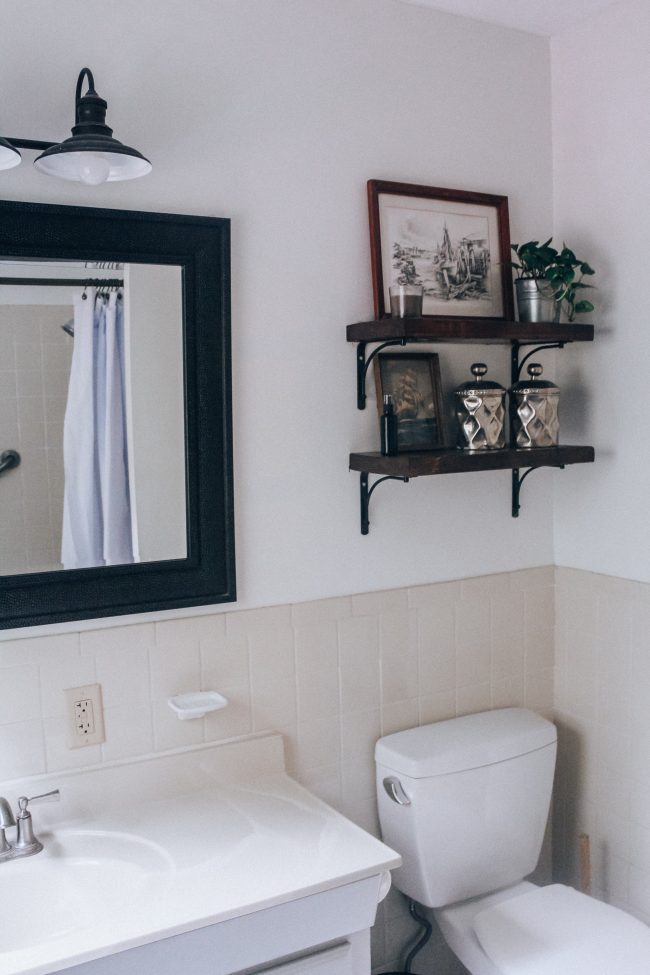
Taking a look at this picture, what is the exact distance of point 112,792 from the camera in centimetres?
171

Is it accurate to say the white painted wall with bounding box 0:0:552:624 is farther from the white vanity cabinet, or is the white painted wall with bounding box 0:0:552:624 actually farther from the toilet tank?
the white vanity cabinet

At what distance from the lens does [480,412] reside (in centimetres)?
195

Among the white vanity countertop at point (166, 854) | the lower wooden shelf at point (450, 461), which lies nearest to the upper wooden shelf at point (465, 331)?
the lower wooden shelf at point (450, 461)

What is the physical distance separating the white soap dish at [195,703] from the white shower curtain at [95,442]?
0.30m

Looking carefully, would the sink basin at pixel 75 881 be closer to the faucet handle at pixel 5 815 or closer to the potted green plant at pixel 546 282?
the faucet handle at pixel 5 815

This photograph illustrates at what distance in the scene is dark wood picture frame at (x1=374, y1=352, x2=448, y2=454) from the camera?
6.44 ft

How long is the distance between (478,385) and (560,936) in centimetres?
114

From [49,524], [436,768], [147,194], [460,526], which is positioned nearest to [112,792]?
[49,524]

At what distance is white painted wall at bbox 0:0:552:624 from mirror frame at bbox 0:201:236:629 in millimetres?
47

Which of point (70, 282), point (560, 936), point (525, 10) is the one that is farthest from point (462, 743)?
point (525, 10)

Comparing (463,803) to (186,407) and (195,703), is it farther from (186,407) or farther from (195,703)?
(186,407)

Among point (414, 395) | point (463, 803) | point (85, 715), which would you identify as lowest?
point (463, 803)

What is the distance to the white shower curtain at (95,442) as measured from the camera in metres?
1.63

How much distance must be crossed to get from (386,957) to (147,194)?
5.74 ft
